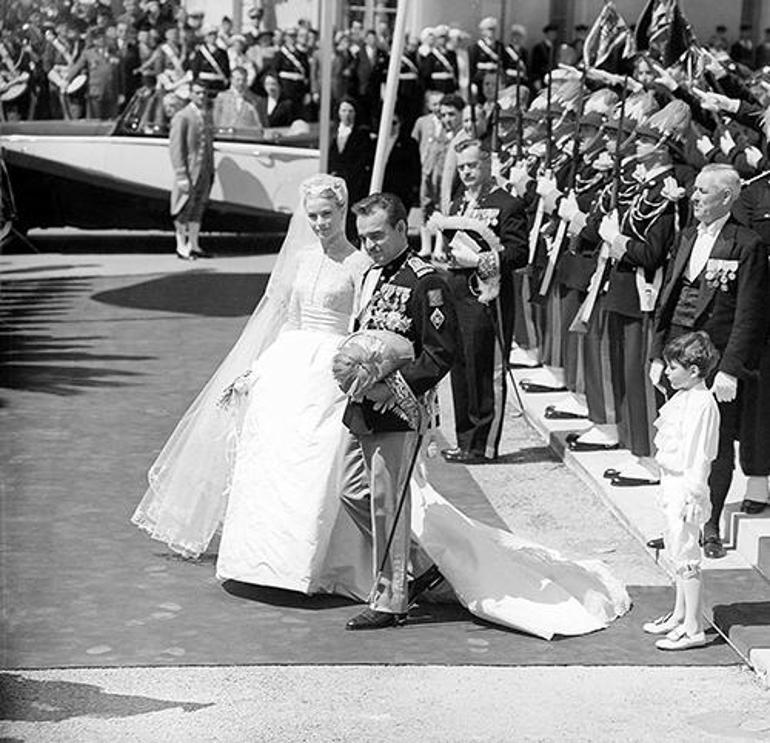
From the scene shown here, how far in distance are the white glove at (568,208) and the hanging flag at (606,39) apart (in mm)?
1625

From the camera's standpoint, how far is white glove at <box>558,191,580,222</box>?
1059 cm

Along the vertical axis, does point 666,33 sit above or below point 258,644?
above

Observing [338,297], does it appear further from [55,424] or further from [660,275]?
[55,424]

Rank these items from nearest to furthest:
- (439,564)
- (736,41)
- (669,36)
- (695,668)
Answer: (695,668), (439,564), (669,36), (736,41)

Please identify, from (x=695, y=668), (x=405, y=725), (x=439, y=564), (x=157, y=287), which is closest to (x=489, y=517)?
(x=439, y=564)

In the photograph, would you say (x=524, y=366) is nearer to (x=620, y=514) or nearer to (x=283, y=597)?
(x=620, y=514)

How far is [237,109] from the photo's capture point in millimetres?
20125

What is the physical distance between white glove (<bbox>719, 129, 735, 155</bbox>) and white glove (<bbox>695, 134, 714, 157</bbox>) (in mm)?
84

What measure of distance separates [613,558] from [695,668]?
5.01 feet

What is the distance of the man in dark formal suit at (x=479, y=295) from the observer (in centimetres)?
1027

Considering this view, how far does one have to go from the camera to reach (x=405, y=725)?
6113 mm

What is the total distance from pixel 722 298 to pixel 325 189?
167 centimetres

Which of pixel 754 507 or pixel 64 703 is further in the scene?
pixel 754 507

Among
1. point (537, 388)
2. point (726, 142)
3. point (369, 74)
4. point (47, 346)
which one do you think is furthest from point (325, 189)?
point (369, 74)
